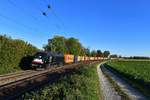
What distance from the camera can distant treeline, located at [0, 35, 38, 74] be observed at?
1433 inches

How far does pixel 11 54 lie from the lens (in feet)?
128

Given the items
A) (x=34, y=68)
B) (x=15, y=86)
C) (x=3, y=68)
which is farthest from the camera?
(x=34, y=68)

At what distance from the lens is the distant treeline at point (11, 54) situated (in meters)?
36.4

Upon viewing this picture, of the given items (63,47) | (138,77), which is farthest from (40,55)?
(63,47)

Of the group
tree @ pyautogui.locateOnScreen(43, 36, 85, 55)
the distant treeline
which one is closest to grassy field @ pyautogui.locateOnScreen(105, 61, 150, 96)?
the distant treeline

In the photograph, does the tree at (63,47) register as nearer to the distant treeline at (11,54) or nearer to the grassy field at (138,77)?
the grassy field at (138,77)

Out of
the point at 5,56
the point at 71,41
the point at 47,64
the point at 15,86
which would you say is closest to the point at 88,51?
the point at 71,41

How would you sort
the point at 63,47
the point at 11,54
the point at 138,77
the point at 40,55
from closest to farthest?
the point at 138,77, the point at 11,54, the point at 40,55, the point at 63,47

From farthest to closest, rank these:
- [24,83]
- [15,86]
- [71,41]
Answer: [71,41] → [24,83] → [15,86]

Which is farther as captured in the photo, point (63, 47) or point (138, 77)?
point (63, 47)

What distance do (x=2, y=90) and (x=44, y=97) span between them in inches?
339

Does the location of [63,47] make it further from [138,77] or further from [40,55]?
[138,77]

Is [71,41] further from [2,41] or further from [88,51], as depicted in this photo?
[2,41]

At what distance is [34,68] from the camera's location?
4809 centimetres
